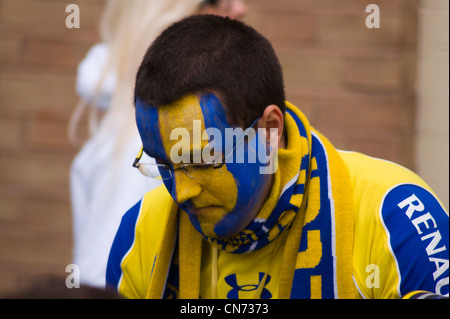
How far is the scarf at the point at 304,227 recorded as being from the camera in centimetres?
189

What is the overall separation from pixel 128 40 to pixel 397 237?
159 cm

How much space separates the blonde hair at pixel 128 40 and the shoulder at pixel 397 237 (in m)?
1.18

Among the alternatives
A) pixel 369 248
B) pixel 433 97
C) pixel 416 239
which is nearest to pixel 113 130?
pixel 369 248

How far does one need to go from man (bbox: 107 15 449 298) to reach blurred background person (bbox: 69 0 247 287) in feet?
2.23

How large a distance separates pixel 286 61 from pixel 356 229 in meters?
2.19

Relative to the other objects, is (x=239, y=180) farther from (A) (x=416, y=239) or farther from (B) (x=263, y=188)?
(A) (x=416, y=239)

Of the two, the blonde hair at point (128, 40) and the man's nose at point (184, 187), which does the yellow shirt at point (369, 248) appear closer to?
the man's nose at point (184, 187)

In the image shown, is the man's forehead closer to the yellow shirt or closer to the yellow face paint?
the yellow face paint

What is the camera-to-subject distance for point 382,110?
393 cm

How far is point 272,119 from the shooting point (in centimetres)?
190

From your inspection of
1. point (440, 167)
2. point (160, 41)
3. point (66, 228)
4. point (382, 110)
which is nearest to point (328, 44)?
point (382, 110)

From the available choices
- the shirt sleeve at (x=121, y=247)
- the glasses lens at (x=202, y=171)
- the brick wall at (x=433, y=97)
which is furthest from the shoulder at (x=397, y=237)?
the brick wall at (x=433, y=97)

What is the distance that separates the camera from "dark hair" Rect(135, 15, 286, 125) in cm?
182

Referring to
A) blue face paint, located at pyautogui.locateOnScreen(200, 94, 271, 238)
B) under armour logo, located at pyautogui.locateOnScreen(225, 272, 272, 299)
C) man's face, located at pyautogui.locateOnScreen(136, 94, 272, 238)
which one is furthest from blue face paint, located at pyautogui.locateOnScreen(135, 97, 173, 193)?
under armour logo, located at pyautogui.locateOnScreen(225, 272, 272, 299)
